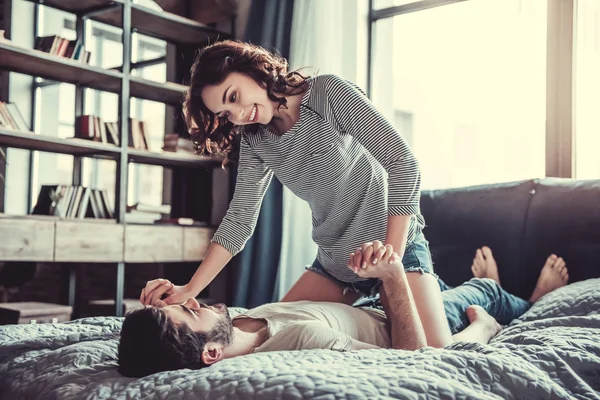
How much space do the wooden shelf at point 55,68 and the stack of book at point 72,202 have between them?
0.57 metres

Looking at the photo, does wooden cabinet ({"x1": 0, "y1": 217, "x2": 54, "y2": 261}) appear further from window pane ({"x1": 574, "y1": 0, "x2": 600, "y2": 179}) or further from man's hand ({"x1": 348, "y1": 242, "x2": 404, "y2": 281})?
window pane ({"x1": 574, "y1": 0, "x2": 600, "y2": 179})

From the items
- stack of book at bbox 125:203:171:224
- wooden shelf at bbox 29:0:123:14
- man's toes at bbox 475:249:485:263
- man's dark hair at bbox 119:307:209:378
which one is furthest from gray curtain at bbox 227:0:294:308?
man's dark hair at bbox 119:307:209:378

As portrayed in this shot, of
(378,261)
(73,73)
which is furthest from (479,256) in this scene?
(73,73)

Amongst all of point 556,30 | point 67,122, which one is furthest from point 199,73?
point 67,122

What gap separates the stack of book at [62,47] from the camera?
348cm

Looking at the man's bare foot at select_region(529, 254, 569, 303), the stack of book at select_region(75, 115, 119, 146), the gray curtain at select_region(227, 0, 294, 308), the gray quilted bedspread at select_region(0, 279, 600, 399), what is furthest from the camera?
the gray curtain at select_region(227, 0, 294, 308)

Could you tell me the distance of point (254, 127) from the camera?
1.95 m

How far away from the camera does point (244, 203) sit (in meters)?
2.04

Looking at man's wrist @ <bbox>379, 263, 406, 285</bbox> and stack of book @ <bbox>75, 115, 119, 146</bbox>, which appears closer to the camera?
man's wrist @ <bbox>379, 263, 406, 285</bbox>

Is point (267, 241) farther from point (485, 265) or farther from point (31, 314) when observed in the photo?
point (485, 265)

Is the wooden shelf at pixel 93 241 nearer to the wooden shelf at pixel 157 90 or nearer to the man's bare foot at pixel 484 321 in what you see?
the wooden shelf at pixel 157 90

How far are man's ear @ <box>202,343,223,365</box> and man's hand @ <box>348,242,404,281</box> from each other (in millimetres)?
312

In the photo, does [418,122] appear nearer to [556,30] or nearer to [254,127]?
[556,30]

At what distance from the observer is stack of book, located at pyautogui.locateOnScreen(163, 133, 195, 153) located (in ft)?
13.0
